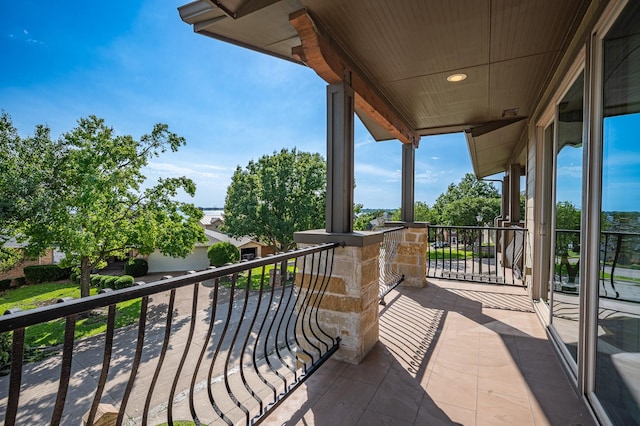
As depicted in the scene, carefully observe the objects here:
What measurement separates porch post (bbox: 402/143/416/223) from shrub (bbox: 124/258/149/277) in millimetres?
21034

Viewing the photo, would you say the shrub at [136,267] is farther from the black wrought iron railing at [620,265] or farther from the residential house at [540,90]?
the black wrought iron railing at [620,265]

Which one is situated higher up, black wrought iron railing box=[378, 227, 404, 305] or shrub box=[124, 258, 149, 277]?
black wrought iron railing box=[378, 227, 404, 305]

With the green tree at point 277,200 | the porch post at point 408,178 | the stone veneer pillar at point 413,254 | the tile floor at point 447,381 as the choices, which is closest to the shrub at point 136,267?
the green tree at point 277,200

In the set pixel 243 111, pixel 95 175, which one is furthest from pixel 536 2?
pixel 243 111

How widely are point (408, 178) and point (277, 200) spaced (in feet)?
31.9

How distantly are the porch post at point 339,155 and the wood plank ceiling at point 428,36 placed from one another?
0.42m

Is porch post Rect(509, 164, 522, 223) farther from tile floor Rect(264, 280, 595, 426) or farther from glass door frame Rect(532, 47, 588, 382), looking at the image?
tile floor Rect(264, 280, 595, 426)

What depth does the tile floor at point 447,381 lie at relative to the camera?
167 cm

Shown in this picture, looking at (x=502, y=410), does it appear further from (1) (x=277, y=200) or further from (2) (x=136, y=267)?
(2) (x=136, y=267)

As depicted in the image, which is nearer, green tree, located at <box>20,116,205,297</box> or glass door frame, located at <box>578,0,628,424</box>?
glass door frame, located at <box>578,0,628,424</box>

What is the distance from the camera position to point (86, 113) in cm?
1207

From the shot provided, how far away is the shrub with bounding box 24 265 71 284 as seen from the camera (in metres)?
18.5

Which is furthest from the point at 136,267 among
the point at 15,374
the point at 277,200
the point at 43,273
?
the point at 15,374

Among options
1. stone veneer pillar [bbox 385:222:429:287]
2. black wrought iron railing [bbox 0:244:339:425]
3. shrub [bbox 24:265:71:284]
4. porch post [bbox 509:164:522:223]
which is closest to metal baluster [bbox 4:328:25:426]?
black wrought iron railing [bbox 0:244:339:425]
